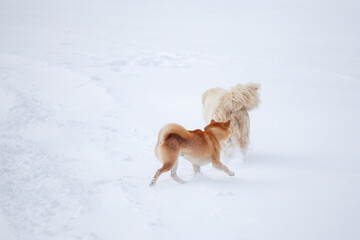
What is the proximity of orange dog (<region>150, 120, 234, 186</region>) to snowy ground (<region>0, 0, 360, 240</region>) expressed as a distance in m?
0.25

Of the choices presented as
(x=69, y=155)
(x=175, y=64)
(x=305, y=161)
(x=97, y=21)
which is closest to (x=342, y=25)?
(x=175, y=64)

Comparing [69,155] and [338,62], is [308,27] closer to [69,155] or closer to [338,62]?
[338,62]

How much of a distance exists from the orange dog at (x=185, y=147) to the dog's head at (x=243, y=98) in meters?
1.08

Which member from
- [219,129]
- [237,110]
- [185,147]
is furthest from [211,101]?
[185,147]

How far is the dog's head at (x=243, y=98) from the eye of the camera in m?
4.75

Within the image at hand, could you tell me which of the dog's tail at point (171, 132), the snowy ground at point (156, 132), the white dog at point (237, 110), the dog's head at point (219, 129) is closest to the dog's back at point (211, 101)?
the white dog at point (237, 110)

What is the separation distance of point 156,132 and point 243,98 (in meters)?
1.75

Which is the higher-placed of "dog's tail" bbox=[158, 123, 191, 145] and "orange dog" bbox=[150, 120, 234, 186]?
"dog's tail" bbox=[158, 123, 191, 145]

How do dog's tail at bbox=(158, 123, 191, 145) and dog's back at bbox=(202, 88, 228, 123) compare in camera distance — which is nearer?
dog's tail at bbox=(158, 123, 191, 145)

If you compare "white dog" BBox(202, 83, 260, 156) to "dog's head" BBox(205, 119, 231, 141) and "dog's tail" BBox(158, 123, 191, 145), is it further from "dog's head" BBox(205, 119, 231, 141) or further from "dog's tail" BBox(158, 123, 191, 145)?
"dog's tail" BBox(158, 123, 191, 145)

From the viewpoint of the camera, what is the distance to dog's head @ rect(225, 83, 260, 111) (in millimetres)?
4754

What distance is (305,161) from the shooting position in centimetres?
467

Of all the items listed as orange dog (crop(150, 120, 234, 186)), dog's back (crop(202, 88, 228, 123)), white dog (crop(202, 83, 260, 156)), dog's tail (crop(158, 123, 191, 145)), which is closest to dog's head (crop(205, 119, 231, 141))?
orange dog (crop(150, 120, 234, 186))

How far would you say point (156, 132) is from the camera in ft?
18.5
